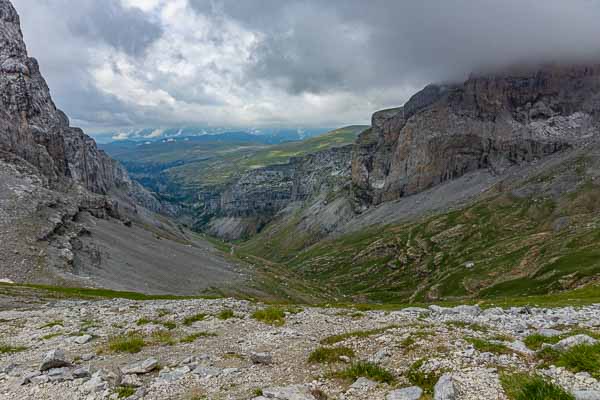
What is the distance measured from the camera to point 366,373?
13.3 m

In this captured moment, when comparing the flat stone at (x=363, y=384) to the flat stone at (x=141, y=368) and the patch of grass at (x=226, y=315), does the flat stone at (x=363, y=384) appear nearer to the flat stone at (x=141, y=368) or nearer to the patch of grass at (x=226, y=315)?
the flat stone at (x=141, y=368)

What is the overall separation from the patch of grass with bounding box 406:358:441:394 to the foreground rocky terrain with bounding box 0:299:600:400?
0.04 m

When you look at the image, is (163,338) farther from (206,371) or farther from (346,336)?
(346,336)

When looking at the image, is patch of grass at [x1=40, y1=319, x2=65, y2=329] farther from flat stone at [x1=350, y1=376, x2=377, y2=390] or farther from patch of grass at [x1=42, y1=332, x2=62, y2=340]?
flat stone at [x1=350, y1=376, x2=377, y2=390]

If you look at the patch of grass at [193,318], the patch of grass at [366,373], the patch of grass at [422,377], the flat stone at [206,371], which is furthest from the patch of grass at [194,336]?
the patch of grass at [422,377]

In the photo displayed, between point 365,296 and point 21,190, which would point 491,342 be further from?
point 365,296

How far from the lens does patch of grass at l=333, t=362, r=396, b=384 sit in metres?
12.8

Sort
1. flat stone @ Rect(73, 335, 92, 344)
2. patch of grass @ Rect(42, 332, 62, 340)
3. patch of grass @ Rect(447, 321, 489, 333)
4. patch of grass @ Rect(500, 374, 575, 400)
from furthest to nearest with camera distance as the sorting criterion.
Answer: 1. patch of grass @ Rect(42, 332, 62, 340)
2. flat stone @ Rect(73, 335, 92, 344)
3. patch of grass @ Rect(447, 321, 489, 333)
4. patch of grass @ Rect(500, 374, 575, 400)

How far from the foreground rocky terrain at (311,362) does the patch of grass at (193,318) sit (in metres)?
2.61

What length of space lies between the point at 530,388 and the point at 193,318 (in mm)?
23446

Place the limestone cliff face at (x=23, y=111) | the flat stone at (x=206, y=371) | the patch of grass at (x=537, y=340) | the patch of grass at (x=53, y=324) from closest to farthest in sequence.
A: the patch of grass at (x=537, y=340), the flat stone at (x=206, y=371), the patch of grass at (x=53, y=324), the limestone cliff face at (x=23, y=111)

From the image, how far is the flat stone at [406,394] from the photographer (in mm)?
11094

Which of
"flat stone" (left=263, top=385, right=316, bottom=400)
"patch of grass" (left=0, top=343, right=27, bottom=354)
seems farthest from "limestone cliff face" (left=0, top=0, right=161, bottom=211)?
"flat stone" (left=263, top=385, right=316, bottom=400)

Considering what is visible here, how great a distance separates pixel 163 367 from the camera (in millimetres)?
16312
